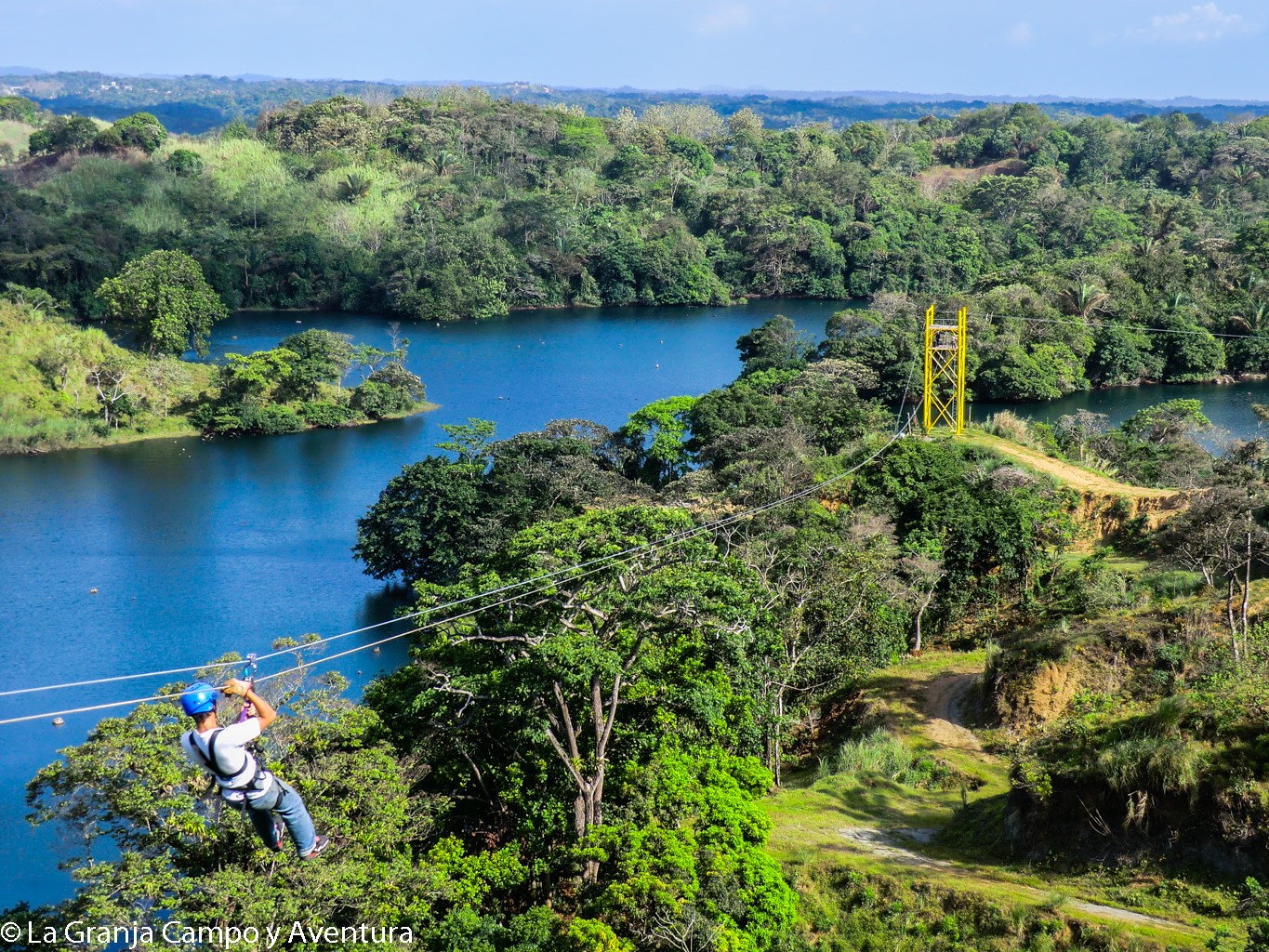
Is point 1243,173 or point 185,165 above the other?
point 1243,173

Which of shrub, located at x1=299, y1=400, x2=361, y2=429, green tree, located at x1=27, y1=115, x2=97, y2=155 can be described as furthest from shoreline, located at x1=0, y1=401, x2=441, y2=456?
green tree, located at x1=27, y1=115, x2=97, y2=155

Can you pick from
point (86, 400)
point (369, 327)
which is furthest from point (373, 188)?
point (86, 400)

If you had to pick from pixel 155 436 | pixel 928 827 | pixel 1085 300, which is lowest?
pixel 155 436

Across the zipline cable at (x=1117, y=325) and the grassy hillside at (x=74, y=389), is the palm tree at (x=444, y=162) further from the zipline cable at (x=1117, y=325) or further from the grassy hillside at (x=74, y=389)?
the zipline cable at (x=1117, y=325)

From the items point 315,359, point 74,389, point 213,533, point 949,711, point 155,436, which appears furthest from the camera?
point 315,359

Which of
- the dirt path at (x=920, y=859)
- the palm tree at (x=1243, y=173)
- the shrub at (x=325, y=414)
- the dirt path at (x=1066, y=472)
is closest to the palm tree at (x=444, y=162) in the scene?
the shrub at (x=325, y=414)

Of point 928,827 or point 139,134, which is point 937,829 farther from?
point 139,134

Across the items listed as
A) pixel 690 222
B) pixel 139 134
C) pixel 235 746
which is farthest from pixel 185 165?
pixel 235 746

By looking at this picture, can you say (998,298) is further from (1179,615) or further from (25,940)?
(25,940)
